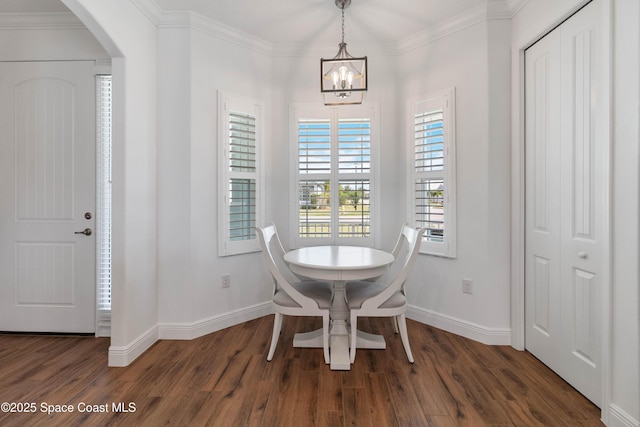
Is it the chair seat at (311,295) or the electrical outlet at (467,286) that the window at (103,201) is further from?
the electrical outlet at (467,286)

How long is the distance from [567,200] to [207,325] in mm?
2940

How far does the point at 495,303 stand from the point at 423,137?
1613mm

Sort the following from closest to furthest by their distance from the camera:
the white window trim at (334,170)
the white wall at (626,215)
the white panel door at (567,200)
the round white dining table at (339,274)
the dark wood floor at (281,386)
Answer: the white wall at (626,215)
the dark wood floor at (281,386)
the white panel door at (567,200)
the round white dining table at (339,274)
the white window trim at (334,170)

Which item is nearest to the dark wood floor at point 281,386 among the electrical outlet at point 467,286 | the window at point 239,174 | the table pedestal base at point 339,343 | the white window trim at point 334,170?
the table pedestal base at point 339,343

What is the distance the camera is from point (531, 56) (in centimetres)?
251

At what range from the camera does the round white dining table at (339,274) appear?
2299 millimetres

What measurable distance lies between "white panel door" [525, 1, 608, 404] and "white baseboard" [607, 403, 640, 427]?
0.18m

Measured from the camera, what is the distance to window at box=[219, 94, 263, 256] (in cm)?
309

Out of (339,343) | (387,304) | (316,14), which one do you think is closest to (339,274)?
(387,304)

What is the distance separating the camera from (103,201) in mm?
2826

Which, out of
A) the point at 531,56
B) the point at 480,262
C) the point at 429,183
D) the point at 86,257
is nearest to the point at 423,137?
the point at 429,183

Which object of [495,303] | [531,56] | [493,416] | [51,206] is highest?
[531,56]

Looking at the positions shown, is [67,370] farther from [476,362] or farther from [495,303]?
[495,303]

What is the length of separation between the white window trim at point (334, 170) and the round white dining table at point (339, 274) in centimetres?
56
